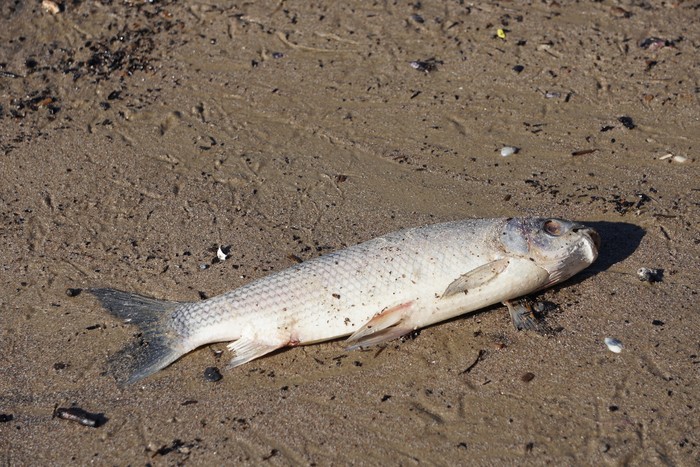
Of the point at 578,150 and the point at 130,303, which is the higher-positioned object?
the point at 130,303

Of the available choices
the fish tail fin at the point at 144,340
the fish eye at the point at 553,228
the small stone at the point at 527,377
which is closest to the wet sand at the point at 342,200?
the small stone at the point at 527,377

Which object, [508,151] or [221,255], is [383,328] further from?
[508,151]

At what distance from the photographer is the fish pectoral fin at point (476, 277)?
17.2 ft

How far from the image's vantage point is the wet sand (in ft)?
16.0

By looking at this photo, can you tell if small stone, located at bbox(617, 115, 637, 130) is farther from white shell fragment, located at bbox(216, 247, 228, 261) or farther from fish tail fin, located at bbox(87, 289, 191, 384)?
fish tail fin, located at bbox(87, 289, 191, 384)

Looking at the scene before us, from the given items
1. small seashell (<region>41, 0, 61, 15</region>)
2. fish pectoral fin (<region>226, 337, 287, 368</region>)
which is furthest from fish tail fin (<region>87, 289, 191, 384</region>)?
small seashell (<region>41, 0, 61, 15</region>)

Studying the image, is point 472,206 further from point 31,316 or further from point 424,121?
point 31,316

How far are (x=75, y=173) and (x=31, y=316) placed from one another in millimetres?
1934

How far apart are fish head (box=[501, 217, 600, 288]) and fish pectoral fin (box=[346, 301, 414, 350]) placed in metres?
0.88

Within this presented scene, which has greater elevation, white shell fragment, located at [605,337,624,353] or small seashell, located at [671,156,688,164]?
small seashell, located at [671,156,688,164]

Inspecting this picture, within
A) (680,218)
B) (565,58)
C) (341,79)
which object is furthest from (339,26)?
(680,218)

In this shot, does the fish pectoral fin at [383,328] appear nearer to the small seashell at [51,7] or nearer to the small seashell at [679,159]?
the small seashell at [679,159]

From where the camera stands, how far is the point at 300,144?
7.55 metres

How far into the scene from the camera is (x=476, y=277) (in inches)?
207
